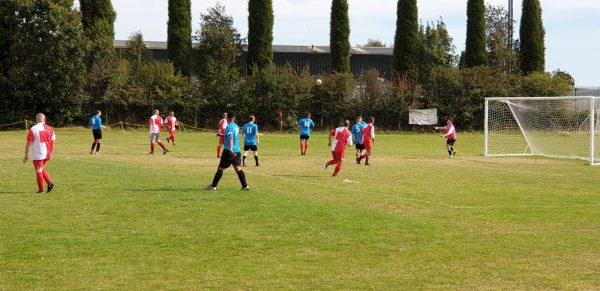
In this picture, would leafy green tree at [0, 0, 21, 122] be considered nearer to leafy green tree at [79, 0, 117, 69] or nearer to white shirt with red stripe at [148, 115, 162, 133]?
leafy green tree at [79, 0, 117, 69]

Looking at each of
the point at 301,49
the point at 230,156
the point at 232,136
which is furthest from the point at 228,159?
the point at 301,49

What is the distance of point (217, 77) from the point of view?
185 feet

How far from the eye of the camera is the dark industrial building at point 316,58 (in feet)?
239

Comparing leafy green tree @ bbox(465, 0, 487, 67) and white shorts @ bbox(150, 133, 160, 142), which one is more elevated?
leafy green tree @ bbox(465, 0, 487, 67)

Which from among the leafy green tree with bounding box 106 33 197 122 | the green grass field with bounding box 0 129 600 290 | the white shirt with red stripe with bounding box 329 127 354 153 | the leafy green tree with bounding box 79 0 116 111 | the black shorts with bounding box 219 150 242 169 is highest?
the leafy green tree with bounding box 79 0 116 111

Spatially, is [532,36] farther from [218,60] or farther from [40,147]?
[40,147]

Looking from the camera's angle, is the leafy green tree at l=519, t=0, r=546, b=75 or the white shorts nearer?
the white shorts

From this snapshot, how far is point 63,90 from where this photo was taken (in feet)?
171

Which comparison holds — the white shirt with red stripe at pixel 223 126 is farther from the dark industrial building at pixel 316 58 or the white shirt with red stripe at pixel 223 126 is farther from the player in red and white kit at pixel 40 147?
the dark industrial building at pixel 316 58

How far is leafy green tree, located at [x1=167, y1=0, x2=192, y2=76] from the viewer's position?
57219 mm

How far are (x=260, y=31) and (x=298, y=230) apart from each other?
46.1 m

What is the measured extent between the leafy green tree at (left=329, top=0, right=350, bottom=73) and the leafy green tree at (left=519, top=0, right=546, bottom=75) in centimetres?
1537

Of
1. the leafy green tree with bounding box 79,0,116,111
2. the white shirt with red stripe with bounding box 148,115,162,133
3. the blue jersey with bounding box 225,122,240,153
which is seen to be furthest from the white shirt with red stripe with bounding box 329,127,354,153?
the leafy green tree with bounding box 79,0,116,111

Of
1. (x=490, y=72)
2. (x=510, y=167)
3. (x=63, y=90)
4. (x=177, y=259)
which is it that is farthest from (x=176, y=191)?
(x=490, y=72)
